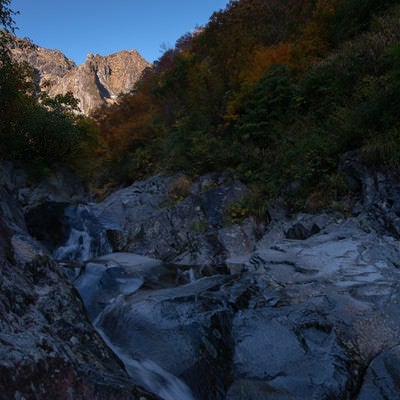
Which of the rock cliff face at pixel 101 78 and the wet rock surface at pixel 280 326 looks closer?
the wet rock surface at pixel 280 326

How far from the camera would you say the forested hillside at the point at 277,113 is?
7293mm

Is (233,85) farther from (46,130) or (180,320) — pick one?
(180,320)

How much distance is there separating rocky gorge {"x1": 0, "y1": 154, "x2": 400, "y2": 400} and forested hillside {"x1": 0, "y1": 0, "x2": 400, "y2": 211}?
0.86 metres

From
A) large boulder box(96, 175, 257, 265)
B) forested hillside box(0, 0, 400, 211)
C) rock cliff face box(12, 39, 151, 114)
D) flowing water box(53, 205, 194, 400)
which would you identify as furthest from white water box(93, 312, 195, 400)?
rock cliff face box(12, 39, 151, 114)

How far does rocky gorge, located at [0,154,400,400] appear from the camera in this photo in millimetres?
2195

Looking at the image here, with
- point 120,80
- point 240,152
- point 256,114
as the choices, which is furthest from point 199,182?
point 120,80

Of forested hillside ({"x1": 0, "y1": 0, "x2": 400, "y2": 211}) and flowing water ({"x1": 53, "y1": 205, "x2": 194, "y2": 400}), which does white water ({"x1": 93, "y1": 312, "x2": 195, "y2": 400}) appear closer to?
flowing water ({"x1": 53, "y1": 205, "x2": 194, "y2": 400})

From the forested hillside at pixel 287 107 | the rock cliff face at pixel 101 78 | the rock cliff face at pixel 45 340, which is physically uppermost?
the rock cliff face at pixel 101 78

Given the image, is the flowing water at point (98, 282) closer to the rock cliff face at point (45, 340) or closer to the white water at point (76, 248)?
the white water at point (76, 248)

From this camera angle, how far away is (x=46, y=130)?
34.4 ft

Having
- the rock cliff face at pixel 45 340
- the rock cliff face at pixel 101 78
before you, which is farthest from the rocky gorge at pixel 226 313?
the rock cliff face at pixel 101 78

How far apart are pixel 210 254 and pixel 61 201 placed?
5.78 metres

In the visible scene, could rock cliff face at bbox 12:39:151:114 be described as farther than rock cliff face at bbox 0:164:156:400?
Yes

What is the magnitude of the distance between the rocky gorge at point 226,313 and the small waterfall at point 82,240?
1.30m
